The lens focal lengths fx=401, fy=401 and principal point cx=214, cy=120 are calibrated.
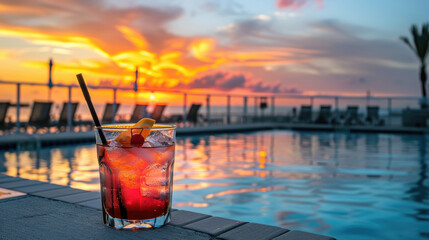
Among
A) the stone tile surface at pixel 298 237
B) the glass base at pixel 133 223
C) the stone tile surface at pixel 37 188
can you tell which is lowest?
the stone tile surface at pixel 298 237

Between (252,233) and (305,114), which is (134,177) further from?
(305,114)

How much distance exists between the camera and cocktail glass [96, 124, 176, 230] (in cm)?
184

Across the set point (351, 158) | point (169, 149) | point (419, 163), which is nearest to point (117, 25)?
point (351, 158)

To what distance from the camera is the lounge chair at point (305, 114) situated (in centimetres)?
1647

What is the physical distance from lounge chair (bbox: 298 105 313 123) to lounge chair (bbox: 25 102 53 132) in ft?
33.4

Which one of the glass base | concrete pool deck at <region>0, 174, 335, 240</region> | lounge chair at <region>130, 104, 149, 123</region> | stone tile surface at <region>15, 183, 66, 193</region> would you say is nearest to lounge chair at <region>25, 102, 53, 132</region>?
lounge chair at <region>130, 104, 149, 123</region>

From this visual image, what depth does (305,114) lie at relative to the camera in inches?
653

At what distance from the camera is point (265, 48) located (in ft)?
49.0

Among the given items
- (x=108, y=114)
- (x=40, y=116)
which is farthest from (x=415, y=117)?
(x=40, y=116)

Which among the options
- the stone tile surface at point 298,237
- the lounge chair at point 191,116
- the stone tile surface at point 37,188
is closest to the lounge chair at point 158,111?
the lounge chair at point 191,116

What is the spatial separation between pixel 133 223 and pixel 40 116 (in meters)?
8.68

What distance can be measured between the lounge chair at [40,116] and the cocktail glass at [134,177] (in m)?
8.49

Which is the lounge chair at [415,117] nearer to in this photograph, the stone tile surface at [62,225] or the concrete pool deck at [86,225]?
the concrete pool deck at [86,225]

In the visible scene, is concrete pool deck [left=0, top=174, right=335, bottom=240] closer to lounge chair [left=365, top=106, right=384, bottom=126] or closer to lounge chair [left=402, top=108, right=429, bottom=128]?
lounge chair [left=365, top=106, right=384, bottom=126]
